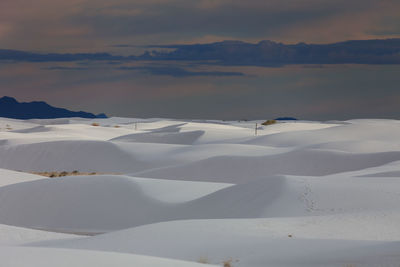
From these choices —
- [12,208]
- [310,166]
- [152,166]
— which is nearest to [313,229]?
[12,208]

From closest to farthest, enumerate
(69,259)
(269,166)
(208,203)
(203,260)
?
1. (69,259)
2. (203,260)
3. (208,203)
4. (269,166)

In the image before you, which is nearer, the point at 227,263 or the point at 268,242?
the point at 227,263

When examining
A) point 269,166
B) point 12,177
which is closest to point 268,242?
point 12,177

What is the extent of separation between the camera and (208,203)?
25266 mm

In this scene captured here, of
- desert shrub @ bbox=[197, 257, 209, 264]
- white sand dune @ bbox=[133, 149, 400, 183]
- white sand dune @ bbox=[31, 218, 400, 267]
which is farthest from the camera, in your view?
white sand dune @ bbox=[133, 149, 400, 183]

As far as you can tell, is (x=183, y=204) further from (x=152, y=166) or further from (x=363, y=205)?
(x=152, y=166)

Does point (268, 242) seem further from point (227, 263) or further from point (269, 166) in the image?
point (269, 166)

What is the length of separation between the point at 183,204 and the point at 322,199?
641 cm

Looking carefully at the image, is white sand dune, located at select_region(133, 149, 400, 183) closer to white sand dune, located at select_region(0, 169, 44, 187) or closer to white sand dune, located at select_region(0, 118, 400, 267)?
white sand dune, located at select_region(0, 118, 400, 267)

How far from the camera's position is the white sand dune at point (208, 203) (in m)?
12.8

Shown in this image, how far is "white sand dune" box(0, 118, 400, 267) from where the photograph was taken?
12.8m

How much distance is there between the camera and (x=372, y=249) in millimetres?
12375

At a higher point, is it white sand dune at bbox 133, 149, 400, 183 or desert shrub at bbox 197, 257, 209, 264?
white sand dune at bbox 133, 149, 400, 183

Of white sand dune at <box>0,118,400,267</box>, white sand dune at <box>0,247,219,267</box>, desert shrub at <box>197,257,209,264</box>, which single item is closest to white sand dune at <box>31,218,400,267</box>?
white sand dune at <box>0,118,400,267</box>
